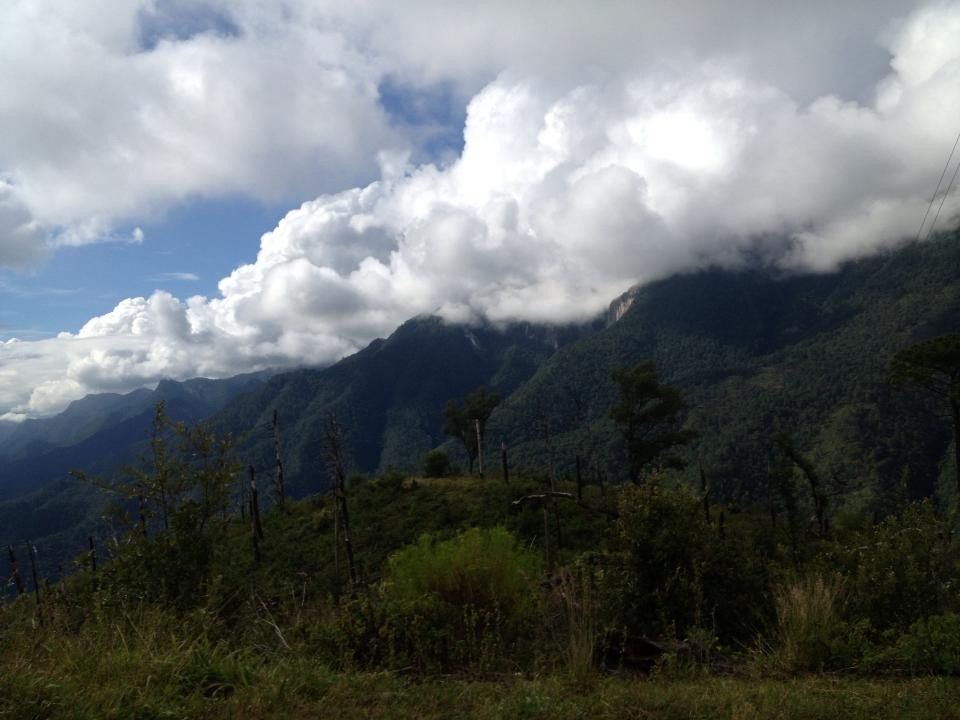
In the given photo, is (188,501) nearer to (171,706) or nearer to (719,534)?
(171,706)

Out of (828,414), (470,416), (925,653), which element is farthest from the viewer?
(828,414)

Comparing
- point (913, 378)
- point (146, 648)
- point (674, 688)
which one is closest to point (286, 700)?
point (146, 648)

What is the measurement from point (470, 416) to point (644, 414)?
21.3 metres

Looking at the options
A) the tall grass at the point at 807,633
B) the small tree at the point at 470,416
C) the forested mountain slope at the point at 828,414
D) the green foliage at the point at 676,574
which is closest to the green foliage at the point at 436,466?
the small tree at the point at 470,416

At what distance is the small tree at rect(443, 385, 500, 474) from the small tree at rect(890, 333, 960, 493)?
36075 mm

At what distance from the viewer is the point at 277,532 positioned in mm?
37000

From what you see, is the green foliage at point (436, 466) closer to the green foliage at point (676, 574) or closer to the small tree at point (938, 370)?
the small tree at point (938, 370)

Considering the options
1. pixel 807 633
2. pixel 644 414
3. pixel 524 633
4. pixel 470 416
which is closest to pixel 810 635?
pixel 807 633

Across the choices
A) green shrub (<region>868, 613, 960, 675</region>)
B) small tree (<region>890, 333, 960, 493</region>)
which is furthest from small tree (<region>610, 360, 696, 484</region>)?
green shrub (<region>868, 613, 960, 675</region>)

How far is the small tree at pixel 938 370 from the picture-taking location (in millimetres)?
28345

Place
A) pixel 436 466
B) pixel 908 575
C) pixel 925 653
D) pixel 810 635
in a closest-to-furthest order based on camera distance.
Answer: pixel 925 653, pixel 810 635, pixel 908 575, pixel 436 466

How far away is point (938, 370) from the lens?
2938 cm

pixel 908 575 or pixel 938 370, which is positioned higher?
pixel 938 370

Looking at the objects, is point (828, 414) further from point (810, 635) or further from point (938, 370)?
point (810, 635)
